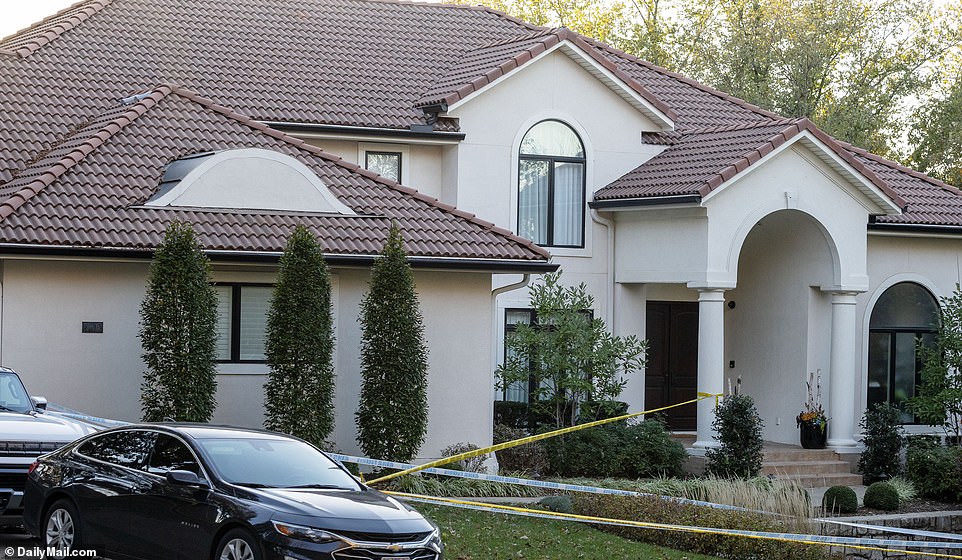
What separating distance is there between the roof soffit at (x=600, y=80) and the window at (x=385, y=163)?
1.34 meters

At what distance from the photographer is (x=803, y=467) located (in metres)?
21.8

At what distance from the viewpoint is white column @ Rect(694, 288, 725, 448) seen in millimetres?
21344

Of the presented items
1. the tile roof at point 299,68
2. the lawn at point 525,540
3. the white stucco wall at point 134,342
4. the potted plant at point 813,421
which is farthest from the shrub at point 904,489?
the lawn at point 525,540

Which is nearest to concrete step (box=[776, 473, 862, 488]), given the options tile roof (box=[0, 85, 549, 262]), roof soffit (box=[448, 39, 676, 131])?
tile roof (box=[0, 85, 549, 262])

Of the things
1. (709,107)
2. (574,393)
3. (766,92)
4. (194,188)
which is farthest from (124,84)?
(766,92)

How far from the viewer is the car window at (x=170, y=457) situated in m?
10.3

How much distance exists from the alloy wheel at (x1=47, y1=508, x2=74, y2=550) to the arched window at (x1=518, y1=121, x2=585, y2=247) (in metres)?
12.9

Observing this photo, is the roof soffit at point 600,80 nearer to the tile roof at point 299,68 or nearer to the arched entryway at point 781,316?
the tile roof at point 299,68

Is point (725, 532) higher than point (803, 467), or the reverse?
point (725, 532)

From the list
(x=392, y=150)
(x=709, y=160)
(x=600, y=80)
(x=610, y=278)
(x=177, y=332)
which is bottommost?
(x=177, y=332)

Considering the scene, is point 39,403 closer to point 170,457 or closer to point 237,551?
point 170,457

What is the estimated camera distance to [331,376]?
1733 centimetres

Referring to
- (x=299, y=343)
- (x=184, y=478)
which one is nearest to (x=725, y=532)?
(x=184, y=478)

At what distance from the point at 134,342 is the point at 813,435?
12.2 metres
